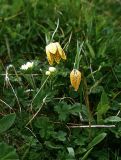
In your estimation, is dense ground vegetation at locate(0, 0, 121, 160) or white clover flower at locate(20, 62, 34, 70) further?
white clover flower at locate(20, 62, 34, 70)

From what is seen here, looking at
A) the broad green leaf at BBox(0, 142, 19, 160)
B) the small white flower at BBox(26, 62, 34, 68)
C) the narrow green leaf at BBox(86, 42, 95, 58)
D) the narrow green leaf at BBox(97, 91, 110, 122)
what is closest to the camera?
the broad green leaf at BBox(0, 142, 19, 160)

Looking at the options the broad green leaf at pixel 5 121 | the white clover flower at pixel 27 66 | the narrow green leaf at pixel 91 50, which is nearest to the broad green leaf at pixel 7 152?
the broad green leaf at pixel 5 121

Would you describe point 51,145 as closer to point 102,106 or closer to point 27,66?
point 102,106

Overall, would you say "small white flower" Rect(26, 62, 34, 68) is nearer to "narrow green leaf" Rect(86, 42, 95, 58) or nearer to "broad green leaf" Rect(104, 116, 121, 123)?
"narrow green leaf" Rect(86, 42, 95, 58)

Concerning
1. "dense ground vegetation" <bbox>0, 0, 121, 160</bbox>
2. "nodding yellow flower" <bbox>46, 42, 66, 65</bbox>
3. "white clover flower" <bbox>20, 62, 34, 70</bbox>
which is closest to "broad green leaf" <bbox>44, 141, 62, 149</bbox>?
"dense ground vegetation" <bbox>0, 0, 121, 160</bbox>

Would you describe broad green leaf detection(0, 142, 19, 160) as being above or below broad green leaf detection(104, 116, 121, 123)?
below

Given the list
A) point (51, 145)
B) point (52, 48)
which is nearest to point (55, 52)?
point (52, 48)

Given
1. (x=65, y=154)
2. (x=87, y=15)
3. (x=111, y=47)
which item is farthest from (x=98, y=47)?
(x=65, y=154)

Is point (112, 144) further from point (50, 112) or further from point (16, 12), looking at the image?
point (16, 12)
